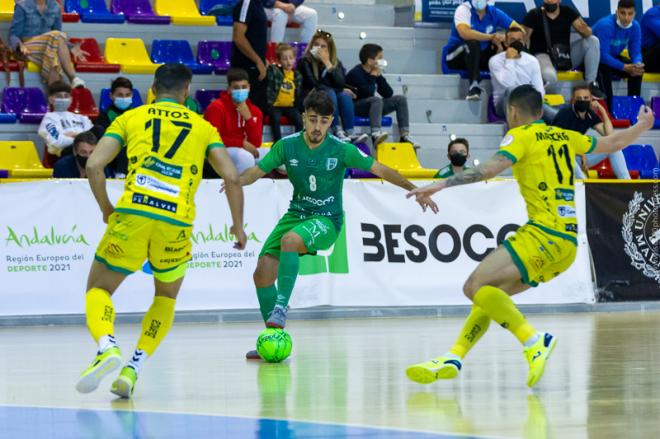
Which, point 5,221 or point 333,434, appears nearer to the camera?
point 333,434

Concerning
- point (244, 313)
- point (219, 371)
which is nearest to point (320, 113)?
point (219, 371)

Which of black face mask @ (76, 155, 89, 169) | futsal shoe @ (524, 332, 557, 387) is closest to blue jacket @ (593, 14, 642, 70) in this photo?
black face mask @ (76, 155, 89, 169)

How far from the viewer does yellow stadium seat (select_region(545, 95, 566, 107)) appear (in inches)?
790

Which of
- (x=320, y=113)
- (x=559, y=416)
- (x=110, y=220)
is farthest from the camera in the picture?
(x=320, y=113)

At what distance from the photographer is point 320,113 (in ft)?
34.1

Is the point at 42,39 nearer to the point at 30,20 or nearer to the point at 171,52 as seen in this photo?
the point at 30,20

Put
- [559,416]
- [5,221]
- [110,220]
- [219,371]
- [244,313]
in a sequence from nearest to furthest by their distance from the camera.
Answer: [559,416] < [110,220] < [219,371] < [5,221] < [244,313]

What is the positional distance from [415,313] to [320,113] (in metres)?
5.92

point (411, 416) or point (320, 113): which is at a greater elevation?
point (320, 113)

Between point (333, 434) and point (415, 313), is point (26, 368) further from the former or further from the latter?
point (415, 313)

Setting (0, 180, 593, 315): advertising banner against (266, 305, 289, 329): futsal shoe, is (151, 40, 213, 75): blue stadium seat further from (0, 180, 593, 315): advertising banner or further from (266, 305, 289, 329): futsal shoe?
(266, 305, 289, 329): futsal shoe

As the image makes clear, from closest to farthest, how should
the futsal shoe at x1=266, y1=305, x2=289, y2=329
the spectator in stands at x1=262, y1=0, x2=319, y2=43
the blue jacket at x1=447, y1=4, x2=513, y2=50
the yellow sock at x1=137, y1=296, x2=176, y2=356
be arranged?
the yellow sock at x1=137, y1=296, x2=176, y2=356 → the futsal shoe at x1=266, y1=305, x2=289, y2=329 → the spectator in stands at x1=262, y1=0, x2=319, y2=43 → the blue jacket at x1=447, y1=4, x2=513, y2=50

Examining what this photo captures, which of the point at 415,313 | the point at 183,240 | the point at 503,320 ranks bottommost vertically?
the point at 415,313

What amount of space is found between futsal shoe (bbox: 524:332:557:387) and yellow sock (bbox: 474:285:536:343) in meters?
0.11
